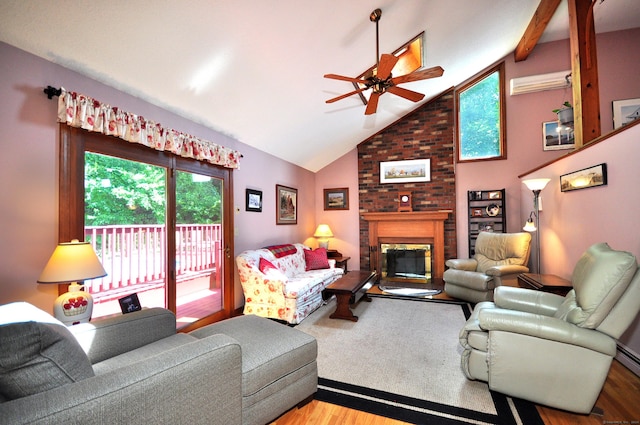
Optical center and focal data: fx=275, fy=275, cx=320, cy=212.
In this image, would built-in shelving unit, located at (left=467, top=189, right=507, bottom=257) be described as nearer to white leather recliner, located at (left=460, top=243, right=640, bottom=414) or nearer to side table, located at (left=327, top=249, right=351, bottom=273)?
side table, located at (left=327, top=249, right=351, bottom=273)

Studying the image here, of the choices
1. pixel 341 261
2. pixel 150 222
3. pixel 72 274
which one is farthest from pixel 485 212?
pixel 72 274

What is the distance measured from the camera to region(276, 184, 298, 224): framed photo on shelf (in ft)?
15.3

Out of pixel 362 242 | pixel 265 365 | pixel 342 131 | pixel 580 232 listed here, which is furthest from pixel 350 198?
pixel 265 365

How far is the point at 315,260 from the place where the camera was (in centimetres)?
464

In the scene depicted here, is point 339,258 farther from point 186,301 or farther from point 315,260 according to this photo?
point 186,301

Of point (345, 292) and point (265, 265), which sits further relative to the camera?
point (265, 265)

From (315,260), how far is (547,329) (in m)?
3.31

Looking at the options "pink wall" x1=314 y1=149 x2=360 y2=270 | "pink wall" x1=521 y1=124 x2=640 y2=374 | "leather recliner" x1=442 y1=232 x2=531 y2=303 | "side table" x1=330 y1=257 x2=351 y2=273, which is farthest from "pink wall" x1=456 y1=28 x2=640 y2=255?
"side table" x1=330 y1=257 x2=351 y2=273

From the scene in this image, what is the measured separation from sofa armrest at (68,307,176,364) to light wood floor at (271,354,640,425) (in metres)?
0.97

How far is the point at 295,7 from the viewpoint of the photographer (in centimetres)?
225

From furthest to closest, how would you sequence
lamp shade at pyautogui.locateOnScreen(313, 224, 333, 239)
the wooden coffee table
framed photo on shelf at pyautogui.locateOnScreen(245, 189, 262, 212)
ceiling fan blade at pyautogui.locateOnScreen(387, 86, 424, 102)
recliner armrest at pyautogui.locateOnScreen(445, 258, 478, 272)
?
lamp shade at pyautogui.locateOnScreen(313, 224, 333, 239) → recliner armrest at pyautogui.locateOnScreen(445, 258, 478, 272) → framed photo on shelf at pyautogui.locateOnScreen(245, 189, 262, 212) → the wooden coffee table → ceiling fan blade at pyautogui.locateOnScreen(387, 86, 424, 102)

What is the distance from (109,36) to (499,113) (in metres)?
5.62

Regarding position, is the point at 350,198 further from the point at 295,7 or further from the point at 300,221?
the point at 295,7

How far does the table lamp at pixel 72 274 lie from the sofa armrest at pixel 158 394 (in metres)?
1.01
